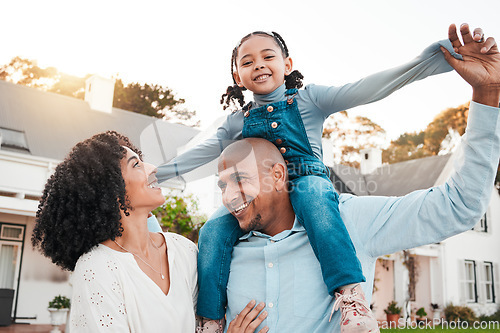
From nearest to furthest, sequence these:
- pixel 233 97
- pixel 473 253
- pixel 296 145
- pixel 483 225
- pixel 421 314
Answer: pixel 296 145
pixel 233 97
pixel 421 314
pixel 473 253
pixel 483 225

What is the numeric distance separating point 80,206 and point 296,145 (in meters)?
1.11

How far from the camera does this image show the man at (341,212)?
1847 mm

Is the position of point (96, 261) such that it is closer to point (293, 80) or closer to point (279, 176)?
point (279, 176)

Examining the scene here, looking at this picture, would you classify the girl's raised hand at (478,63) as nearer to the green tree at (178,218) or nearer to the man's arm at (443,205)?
the man's arm at (443,205)

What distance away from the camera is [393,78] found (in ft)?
6.54

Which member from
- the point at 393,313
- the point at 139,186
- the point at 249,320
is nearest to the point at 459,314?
the point at 393,313

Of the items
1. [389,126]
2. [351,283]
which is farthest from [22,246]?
[389,126]

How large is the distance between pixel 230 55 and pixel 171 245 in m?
1.13

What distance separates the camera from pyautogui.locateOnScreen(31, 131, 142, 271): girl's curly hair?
2285 mm

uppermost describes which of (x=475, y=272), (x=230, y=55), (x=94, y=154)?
(x=230, y=55)

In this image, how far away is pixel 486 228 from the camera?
65.0 ft

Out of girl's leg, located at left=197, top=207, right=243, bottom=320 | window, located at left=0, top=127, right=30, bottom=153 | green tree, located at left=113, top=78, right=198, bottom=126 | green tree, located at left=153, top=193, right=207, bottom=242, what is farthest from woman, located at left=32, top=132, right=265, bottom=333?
green tree, located at left=113, top=78, right=198, bottom=126

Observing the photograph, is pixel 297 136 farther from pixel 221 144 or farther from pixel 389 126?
pixel 389 126

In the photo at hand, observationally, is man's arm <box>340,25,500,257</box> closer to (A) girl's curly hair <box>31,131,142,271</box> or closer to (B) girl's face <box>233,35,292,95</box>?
(B) girl's face <box>233,35,292,95</box>
